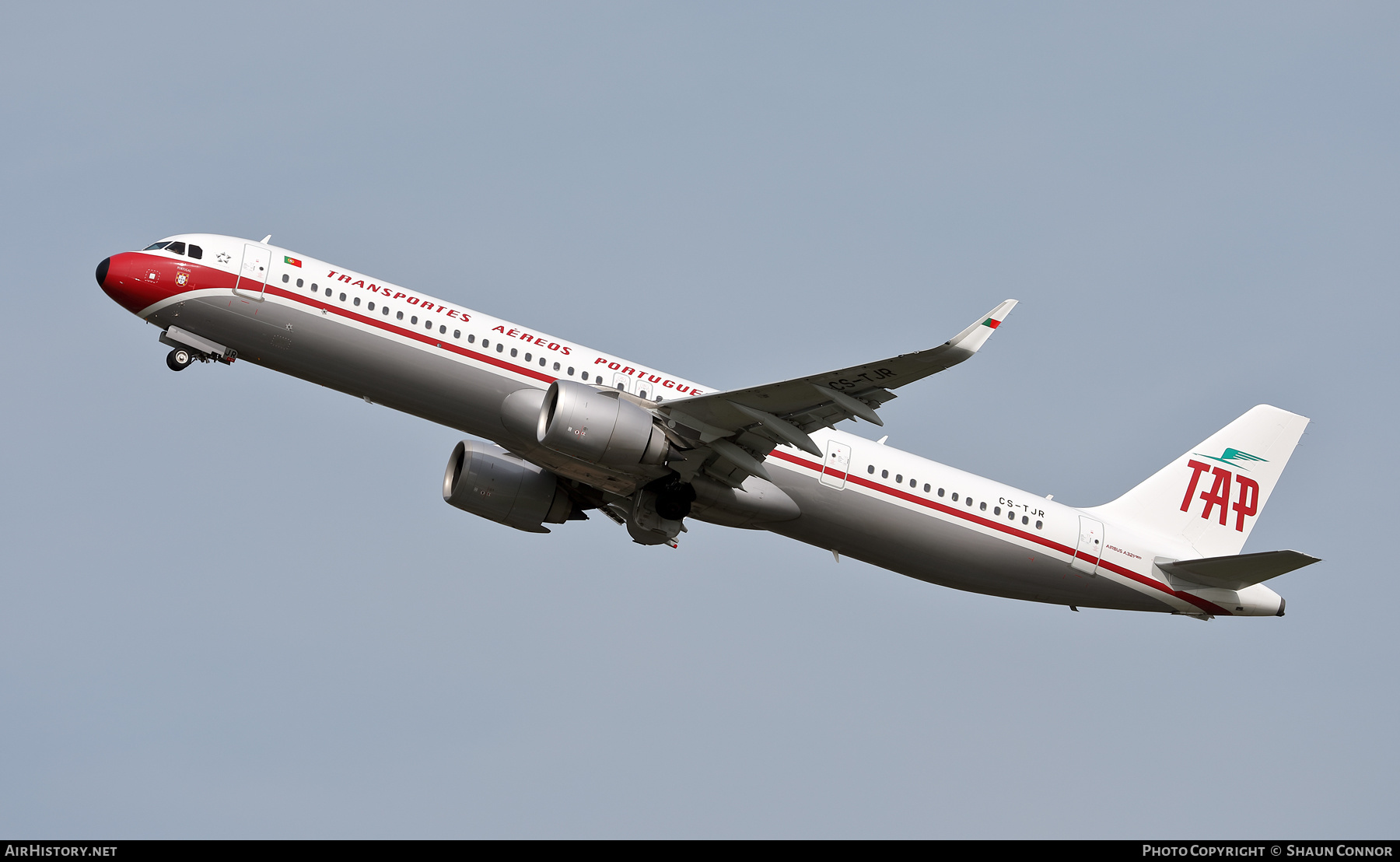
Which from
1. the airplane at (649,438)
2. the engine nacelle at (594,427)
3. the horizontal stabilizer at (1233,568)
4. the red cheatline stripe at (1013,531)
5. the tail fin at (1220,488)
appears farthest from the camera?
the tail fin at (1220,488)

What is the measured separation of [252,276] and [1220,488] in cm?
2712

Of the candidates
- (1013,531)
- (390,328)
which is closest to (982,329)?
(1013,531)

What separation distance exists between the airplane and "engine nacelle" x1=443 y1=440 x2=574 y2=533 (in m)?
0.05

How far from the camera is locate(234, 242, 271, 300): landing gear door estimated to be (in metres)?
34.5

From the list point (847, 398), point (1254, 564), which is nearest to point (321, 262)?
point (847, 398)

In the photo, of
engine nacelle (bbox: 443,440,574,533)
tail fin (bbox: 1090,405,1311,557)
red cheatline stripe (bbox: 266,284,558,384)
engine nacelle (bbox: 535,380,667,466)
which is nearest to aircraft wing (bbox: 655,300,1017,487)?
engine nacelle (bbox: 535,380,667,466)

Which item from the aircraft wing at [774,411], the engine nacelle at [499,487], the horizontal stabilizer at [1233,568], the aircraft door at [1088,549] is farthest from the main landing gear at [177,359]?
the horizontal stabilizer at [1233,568]

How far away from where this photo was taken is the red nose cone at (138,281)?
34.5 m

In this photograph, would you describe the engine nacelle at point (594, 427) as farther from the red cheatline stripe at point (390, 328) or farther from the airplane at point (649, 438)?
the red cheatline stripe at point (390, 328)

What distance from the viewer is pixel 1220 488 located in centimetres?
4191

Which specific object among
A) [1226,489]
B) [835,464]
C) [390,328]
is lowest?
[835,464]

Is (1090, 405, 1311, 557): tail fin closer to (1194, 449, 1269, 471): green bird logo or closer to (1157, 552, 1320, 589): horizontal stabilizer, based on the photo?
(1194, 449, 1269, 471): green bird logo

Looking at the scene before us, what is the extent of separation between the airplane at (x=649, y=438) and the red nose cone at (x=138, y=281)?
0.04 meters

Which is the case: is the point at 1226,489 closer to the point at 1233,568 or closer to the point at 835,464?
the point at 1233,568
